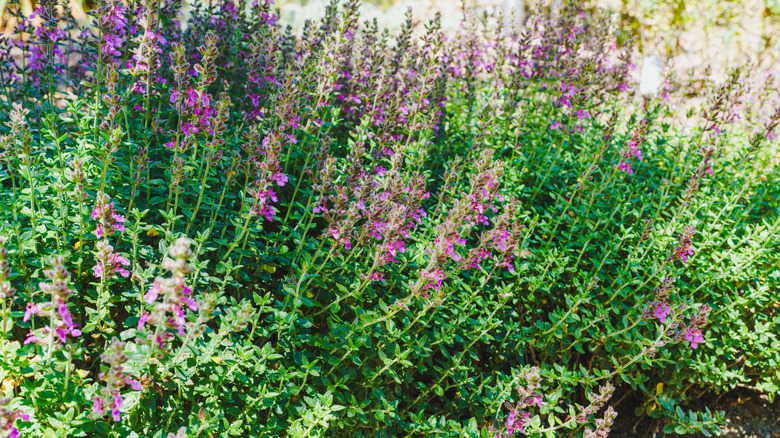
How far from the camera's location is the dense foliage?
7.66 ft

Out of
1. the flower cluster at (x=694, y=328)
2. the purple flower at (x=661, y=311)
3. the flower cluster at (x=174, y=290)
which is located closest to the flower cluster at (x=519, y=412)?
the purple flower at (x=661, y=311)

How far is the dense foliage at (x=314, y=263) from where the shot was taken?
2336mm

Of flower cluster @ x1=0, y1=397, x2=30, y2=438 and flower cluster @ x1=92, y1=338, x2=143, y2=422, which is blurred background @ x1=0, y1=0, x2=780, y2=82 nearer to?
flower cluster @ x1=92, y1=338, x2=143, y2=422

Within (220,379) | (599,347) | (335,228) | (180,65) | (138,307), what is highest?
(180,65)

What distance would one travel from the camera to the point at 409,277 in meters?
3.17

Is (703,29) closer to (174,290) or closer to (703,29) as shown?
(703,29)

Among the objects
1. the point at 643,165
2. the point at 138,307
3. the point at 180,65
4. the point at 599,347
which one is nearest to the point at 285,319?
the point at 138,307

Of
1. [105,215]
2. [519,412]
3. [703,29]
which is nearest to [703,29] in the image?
[703,29]

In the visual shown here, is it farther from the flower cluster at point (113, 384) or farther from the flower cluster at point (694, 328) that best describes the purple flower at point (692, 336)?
the flower cluster at point (113, 384)

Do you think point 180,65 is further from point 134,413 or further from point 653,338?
point 653,338

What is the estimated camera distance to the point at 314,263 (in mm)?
3047

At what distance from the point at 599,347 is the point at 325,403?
2.14 metres

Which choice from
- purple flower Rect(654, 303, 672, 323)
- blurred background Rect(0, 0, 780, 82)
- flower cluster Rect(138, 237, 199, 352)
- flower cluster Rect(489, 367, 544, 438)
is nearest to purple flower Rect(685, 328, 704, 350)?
purple flower Rect(654, 303, 672, 323)

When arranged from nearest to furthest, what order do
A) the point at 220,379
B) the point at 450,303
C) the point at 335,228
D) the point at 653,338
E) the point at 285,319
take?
→ the point at 220,379, the point at 285,319, the point at 335,228, the point at 450,303, the point at 653,338
